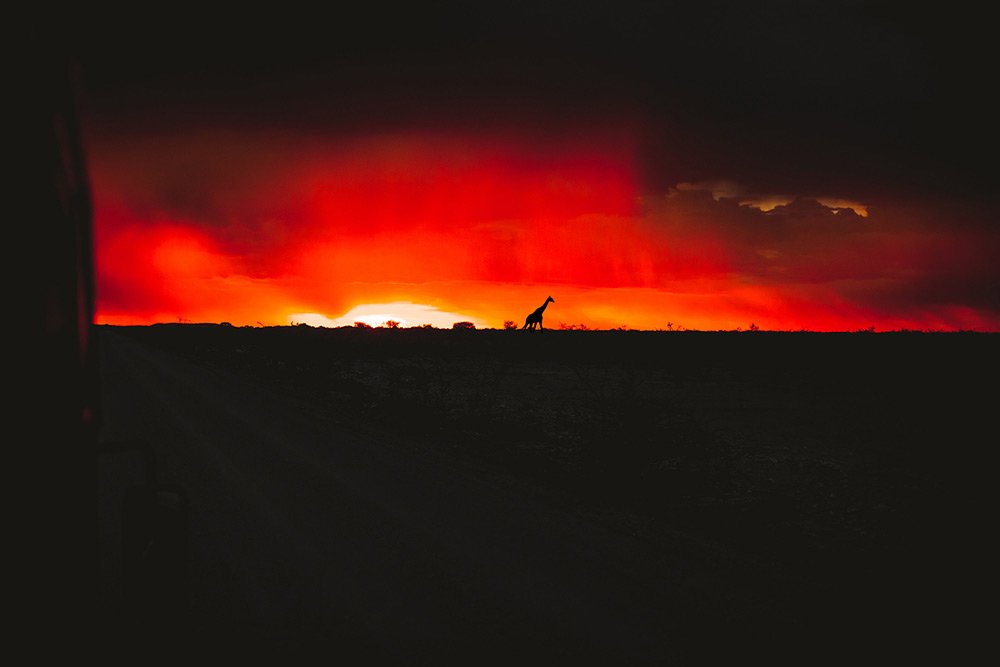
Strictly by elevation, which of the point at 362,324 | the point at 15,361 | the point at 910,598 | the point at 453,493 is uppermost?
the point at 362,324

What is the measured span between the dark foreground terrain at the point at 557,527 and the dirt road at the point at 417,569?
0.03 m

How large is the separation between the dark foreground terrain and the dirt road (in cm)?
3

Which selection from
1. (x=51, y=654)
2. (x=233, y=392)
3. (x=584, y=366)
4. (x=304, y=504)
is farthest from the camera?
(x=584, y=366)

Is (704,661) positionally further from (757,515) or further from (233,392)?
(233,392)

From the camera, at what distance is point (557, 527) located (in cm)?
792

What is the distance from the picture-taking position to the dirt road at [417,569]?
4941 millimetres

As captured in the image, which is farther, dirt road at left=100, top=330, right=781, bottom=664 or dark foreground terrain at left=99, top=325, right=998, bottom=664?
dark foreground terrain at left=99, top=325, right=998, bottom=664

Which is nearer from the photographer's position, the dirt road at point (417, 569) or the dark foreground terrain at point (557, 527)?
the dirt road at point (417, 569)

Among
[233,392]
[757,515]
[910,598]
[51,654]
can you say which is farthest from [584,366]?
[51,654]

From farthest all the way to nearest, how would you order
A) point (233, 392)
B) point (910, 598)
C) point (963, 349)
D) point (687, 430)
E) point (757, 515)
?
point (963, 349) < point (233, 392) < point (687, 430) < point (757, 515) < point (910, 598)

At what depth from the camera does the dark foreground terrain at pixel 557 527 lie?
5090 millimetres

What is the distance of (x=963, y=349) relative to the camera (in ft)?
125

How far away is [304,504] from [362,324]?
80173 mm

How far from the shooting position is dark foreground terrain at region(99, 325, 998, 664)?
5090mm
